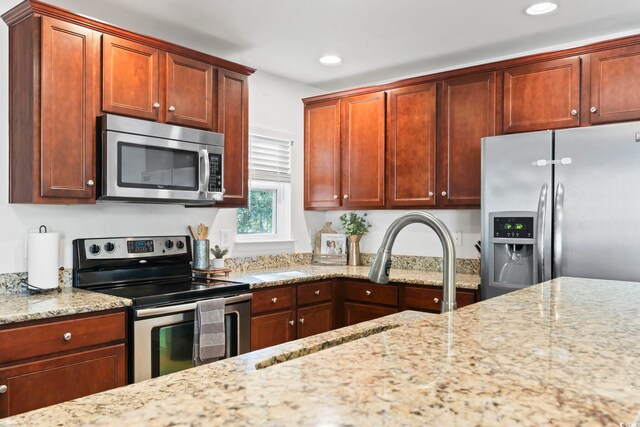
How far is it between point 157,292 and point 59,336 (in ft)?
1.86

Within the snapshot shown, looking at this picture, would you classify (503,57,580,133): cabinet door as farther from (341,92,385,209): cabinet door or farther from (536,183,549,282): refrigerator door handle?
(341,92,385,209): cabinet door

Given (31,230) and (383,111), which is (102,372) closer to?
(31,230)

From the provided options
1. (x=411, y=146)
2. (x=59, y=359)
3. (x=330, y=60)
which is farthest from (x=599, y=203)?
(x=59, y=359)

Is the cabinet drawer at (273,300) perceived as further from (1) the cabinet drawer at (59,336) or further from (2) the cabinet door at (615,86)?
(2) the cabinet door at (615,86)

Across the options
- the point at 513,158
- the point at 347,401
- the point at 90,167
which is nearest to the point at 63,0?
the point at 90,167

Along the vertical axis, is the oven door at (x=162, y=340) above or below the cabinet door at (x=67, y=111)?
below

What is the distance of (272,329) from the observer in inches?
131

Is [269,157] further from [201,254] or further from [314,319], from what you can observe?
[314,319]

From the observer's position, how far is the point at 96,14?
2.92m

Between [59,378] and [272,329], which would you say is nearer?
[59,378]

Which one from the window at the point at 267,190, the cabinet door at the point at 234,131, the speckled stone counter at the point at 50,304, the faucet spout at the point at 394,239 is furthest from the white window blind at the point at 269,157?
the faucet spout at the point at 394,239

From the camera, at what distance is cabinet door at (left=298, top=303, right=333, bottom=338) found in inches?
139

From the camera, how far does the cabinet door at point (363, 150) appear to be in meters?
3.96

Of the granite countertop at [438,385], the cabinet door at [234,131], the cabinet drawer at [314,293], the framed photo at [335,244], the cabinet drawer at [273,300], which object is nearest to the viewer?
the granite countertop at [438,385]
